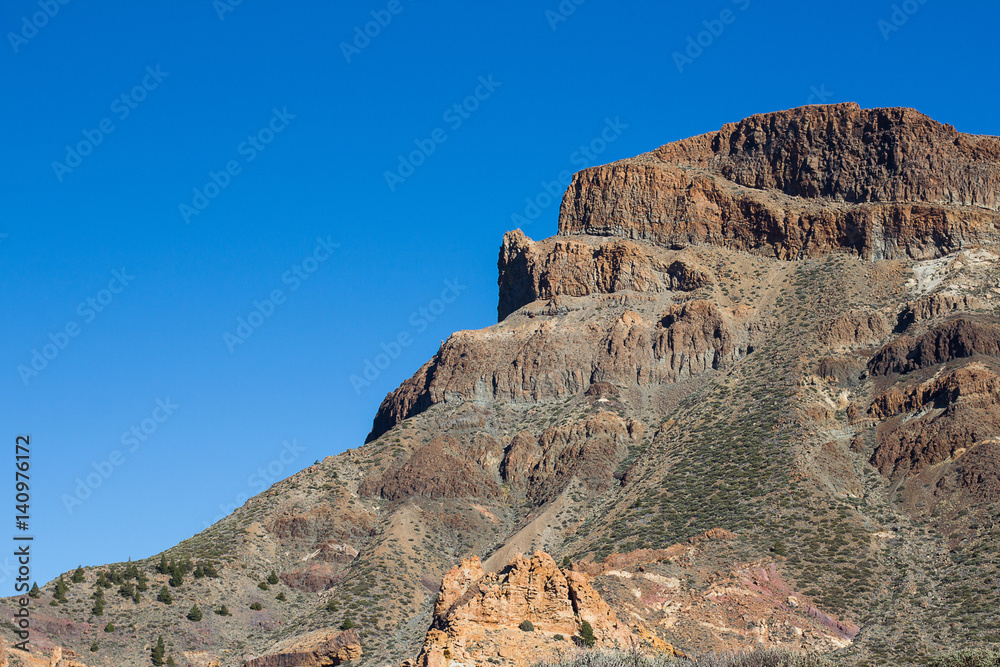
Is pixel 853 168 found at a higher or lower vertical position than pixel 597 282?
higher

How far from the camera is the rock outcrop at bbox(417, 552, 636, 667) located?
176ft

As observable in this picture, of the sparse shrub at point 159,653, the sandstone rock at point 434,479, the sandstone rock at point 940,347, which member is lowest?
the sparse shrub at point 159,653

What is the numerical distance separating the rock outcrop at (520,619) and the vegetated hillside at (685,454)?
142 millimetres

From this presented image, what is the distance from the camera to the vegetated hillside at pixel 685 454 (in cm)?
7462

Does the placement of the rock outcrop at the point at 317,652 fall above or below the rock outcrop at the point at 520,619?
above

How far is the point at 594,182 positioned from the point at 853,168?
85.3 feet

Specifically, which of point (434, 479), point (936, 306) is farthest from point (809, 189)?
point (434, 479)

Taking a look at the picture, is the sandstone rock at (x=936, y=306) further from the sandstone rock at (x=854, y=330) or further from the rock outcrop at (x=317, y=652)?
the rock outcrop at (x=317, y=652)

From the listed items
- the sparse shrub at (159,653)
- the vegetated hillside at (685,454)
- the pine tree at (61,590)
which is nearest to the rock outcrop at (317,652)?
the vegetated hillside at (685,454)

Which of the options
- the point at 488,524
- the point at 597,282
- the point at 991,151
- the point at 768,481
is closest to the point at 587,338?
the point at 597,282

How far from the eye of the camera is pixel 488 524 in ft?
327

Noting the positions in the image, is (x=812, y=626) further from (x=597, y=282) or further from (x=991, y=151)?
(x=991, y=151)

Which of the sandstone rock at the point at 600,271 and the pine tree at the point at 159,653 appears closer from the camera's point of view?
the pine tree at the point at 159,653

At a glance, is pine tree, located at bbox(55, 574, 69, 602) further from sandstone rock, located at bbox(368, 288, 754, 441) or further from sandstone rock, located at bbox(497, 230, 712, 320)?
sandstone rock, located at bbox(497, 230, 712, 320)
